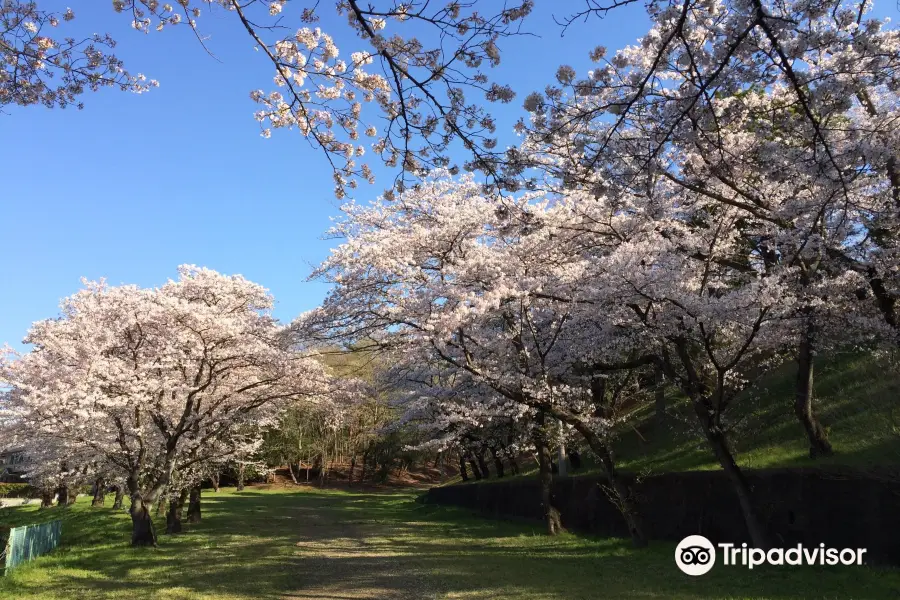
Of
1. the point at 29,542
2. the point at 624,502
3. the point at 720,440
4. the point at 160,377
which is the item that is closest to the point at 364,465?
the point at 160,377

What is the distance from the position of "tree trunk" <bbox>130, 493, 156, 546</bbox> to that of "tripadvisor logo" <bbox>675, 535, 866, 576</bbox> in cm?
1282

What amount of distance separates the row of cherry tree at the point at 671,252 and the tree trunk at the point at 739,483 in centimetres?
5

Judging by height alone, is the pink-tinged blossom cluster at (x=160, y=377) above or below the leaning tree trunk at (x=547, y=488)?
above

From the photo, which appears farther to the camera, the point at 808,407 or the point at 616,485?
the point at 616,485

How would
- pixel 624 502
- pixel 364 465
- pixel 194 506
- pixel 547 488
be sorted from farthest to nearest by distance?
pixel 364 465
pixel 194 506
pixel 547 488
pixel 624 502

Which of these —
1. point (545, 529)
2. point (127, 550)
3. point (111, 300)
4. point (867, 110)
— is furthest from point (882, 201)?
point (111, 300)

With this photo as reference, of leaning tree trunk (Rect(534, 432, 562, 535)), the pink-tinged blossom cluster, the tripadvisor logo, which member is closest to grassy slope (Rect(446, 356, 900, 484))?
the tripadvisor logo

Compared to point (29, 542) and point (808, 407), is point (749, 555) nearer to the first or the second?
point (808, 407)

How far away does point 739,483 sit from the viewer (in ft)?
32.2

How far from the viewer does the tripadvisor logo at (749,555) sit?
349 inches

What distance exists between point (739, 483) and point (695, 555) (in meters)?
1.85

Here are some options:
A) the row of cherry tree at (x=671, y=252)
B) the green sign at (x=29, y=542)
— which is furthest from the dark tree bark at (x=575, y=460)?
the green sign at (x=29, y=542)

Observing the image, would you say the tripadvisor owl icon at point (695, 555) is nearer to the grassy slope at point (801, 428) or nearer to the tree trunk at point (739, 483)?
the tree trunk at point (739, 483)

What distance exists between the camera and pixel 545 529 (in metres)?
15.9
